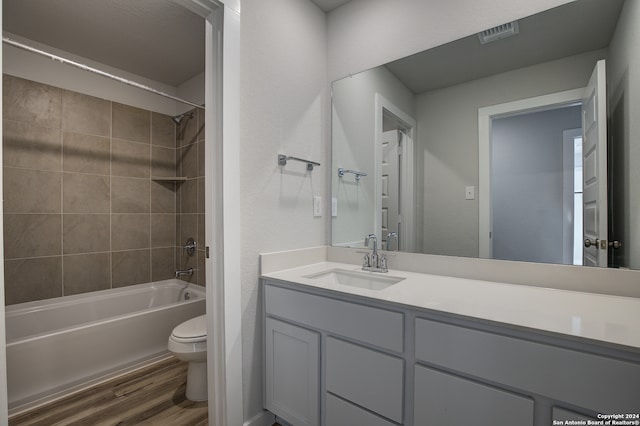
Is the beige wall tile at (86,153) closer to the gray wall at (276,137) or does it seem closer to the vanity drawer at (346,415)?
the gray wall at (276,137)

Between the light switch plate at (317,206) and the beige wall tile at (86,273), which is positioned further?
the beige wall tile at (86,273)

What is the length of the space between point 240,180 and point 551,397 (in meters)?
Answer: 1.44

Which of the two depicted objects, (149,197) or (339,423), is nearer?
A: (339,423)

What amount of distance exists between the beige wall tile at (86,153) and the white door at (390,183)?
2.49 meters

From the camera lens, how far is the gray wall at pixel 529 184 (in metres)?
1.29

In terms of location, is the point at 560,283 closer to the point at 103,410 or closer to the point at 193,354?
the point at 193,354

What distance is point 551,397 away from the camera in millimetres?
834

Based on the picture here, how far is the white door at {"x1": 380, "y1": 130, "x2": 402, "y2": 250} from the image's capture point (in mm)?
1768

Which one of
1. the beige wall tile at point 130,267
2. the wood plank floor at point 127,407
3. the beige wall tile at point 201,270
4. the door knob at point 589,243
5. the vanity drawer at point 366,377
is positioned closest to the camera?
the vanity drawer at point 366,377

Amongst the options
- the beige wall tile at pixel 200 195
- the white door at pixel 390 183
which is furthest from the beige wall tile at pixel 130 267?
the white door at pixel 390 183

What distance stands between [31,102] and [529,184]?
3.42 metres

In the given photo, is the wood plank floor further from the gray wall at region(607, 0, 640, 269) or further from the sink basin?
the gray wall at region(607, 0, 640, 269)

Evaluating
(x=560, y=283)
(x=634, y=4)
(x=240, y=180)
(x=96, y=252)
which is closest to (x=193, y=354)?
(x=240, y=180)

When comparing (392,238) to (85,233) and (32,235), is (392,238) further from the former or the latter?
(32,235)
